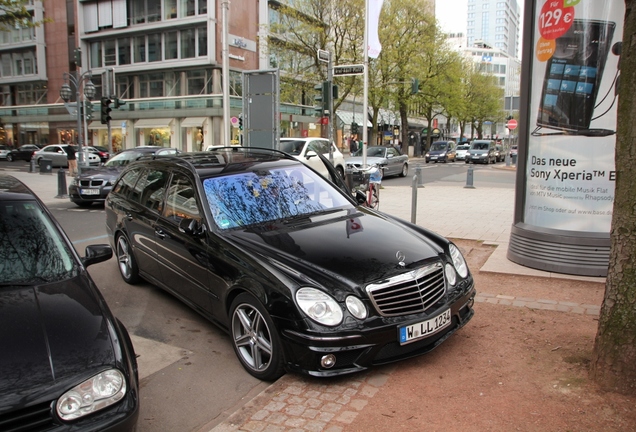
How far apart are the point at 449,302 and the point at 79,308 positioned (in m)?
2.58

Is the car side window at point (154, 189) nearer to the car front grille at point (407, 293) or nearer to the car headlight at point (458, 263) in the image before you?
the car front grille at point (407, 293)

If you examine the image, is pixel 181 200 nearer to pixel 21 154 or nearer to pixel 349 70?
pixel 349 70

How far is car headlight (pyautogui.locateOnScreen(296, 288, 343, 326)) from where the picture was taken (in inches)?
138

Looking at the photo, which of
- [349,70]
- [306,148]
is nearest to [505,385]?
[349,70]

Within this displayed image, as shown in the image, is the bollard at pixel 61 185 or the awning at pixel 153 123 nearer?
the bollard at pixel 61 185

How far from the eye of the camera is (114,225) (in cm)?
664

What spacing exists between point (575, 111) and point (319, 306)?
14.8 ft

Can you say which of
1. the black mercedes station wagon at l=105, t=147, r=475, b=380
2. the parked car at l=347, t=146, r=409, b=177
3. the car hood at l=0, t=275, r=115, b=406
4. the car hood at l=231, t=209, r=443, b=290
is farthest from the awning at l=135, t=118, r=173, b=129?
the car hood at l=0, t=275, r=115, b=406

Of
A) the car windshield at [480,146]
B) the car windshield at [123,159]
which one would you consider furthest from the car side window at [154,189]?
the car windshield at [480,146]

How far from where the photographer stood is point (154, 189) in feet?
18.7

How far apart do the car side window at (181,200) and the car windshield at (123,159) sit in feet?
32.8

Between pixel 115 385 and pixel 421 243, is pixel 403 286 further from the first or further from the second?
pixel 115 385

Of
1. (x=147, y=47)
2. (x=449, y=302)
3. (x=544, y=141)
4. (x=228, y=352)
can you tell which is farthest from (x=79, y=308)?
(x=147, y=47)

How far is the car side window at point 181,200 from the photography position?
4.81m
